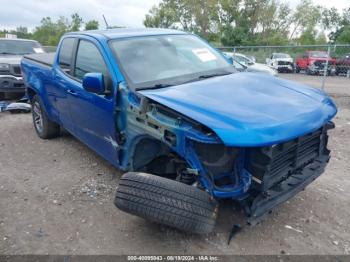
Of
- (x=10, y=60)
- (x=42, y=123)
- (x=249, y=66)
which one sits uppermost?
(x=10, y=60)

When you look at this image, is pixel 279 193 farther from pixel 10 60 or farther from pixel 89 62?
pixel 10 60

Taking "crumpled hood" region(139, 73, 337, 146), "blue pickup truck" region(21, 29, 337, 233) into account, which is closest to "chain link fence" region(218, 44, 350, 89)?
"blue pickup truck" region(21, 29, 337, 233)

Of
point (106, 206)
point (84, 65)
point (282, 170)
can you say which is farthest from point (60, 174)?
point (282, 170)

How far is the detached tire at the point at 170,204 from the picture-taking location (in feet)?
8.91

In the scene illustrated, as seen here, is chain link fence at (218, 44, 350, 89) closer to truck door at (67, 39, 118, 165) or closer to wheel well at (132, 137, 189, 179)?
truck door at (67, 39, 118, 165)

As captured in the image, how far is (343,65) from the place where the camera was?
54.3 ft

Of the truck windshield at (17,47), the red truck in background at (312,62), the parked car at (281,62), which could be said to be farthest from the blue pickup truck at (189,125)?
the red truck in background at (312,62)

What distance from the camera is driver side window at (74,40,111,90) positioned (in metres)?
3.82

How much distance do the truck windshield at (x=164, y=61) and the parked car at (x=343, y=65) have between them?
13.7m

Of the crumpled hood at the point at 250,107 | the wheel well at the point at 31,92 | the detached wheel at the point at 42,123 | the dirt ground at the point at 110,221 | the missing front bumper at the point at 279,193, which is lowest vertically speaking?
the dirt ground at the point at 110,221

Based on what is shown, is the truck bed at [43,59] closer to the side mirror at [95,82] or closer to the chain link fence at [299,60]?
the side mirror at [95,82]

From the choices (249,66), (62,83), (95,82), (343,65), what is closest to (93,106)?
(95,82)

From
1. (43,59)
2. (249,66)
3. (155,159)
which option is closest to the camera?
(155,159)

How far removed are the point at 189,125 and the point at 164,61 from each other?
131cm
